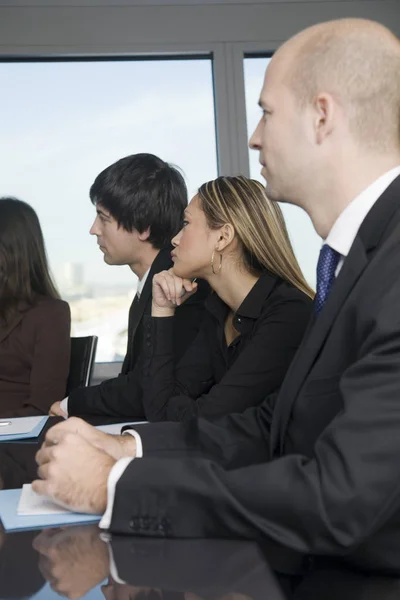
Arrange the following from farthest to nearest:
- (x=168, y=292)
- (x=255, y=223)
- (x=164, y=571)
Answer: (x=168, y=292), (x=255, y=223), (x=164, y=571)

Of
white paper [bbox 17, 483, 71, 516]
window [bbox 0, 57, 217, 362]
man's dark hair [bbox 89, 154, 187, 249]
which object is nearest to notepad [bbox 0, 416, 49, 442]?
white paper [bbox 17, 483, 71, 516]

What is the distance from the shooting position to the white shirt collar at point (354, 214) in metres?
1.32

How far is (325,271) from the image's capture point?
1396 millimetres

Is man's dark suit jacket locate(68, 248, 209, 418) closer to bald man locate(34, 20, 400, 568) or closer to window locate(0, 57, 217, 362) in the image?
bald man locate(34, 20, 400, 568)

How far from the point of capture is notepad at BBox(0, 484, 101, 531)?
1.16 meters

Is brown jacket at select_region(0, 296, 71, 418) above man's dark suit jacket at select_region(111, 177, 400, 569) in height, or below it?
below

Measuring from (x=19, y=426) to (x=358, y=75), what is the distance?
1262mm

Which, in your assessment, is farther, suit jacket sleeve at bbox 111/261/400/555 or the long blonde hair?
the long blonde hair

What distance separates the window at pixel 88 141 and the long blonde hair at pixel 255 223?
6.06 feet

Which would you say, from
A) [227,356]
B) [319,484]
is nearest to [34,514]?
[319,484]

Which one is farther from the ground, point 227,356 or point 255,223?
point 255,223

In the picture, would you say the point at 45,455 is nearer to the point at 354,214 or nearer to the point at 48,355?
the point at 354,214

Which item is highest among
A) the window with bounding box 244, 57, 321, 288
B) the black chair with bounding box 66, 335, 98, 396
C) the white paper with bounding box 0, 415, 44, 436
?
the window with bounding box 244, 57, 321, 288

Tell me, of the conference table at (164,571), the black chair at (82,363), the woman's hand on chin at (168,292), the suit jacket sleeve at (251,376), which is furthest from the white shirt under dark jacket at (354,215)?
the black chair at (82,363)
